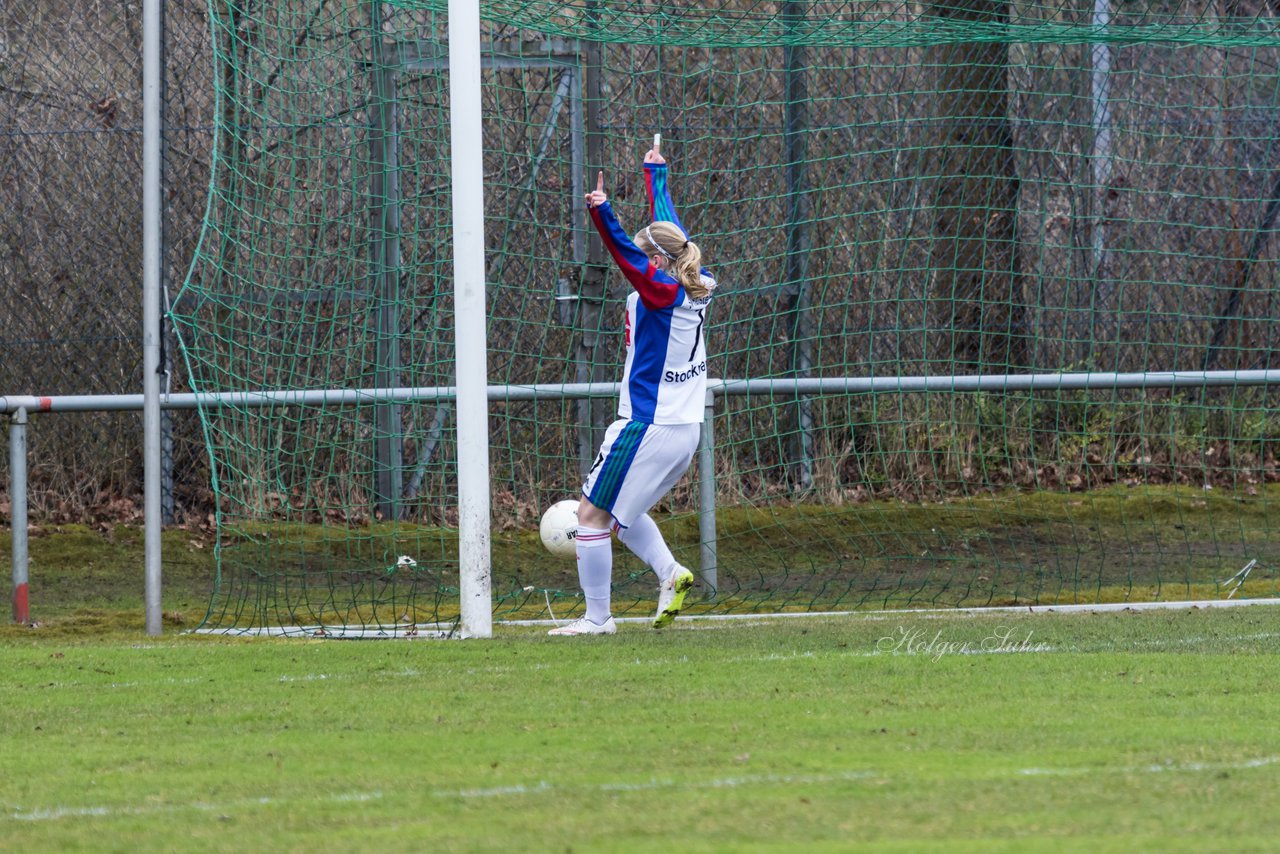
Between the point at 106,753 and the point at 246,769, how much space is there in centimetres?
58

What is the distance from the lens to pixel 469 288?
7.79 m

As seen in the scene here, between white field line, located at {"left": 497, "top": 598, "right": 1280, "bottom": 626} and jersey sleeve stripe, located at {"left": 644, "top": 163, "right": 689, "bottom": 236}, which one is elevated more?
jersey sleeve stripe, located at {"left": 644, "top": 163, "right": 689, "bottom": 236}

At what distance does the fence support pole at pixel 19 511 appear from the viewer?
8.88 m

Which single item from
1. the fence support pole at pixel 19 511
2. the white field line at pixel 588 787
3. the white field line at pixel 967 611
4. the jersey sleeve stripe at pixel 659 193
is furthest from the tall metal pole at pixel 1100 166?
the white field line at pixel 588 787

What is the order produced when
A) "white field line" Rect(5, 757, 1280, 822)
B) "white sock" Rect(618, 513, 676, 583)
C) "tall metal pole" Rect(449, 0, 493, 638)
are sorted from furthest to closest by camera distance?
"white sock" Rect(618, 513, 676, 583), "tall metal pole" Rect(449, 0, 493, 638), "white field line" Rect(5, 757, 1280, 822)

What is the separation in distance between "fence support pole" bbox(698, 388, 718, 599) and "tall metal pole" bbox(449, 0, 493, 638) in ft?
7.86

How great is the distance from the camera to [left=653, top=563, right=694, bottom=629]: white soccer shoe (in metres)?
8.16

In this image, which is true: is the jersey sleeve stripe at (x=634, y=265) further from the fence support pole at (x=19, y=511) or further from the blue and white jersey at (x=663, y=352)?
the fence support pole at (x=19, y=511)

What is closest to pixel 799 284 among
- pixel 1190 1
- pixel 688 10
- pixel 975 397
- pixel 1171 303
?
pixel 975 397

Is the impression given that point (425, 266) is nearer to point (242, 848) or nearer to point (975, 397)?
point (975, 397)

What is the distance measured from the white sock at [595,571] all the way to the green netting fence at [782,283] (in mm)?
1743

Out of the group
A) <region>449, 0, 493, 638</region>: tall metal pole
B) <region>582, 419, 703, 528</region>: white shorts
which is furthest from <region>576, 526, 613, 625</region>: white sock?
<region>449, 0, 493, 638</region>: tall metal pole

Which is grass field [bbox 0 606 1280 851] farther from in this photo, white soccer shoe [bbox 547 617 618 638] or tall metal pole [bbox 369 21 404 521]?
tall metal pole [bbox 369 21 404 521]

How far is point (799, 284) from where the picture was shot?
1177 centimetres
